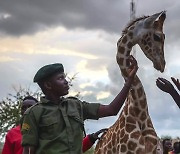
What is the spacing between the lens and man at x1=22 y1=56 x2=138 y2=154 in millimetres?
3473

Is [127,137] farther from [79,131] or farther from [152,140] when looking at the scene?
[79,131]

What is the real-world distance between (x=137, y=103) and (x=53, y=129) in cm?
243

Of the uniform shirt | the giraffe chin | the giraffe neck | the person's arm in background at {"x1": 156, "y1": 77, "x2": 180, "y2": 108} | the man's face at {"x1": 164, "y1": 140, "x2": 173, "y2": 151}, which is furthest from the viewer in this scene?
the man's face at {"x1": 164, "y1": 140, "x2": 173, "y2": 151}

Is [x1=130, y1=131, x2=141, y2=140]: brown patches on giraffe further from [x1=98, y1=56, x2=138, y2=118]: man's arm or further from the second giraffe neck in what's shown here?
[x1=98, y1=56, x2=138, y2=118]: man's arm

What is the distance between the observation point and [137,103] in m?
5.80

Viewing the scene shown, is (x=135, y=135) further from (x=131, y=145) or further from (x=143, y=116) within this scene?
(x=143, y=116)

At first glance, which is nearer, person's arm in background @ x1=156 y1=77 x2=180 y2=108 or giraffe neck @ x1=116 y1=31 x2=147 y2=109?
person's arm in background @ x1=156 y1=77 x2=180 y2=108

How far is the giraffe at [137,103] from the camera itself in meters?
5.53

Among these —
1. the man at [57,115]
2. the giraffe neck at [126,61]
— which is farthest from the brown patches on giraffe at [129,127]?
the man at [57,115]

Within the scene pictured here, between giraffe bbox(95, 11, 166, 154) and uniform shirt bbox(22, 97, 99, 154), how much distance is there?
203 centimetres

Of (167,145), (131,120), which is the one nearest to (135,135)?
(131,120)

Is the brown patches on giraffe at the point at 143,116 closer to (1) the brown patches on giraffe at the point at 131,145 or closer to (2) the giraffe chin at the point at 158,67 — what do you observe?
(1) the brown patches on giraffe at the point at 131,145

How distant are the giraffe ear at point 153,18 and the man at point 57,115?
6.68 ft

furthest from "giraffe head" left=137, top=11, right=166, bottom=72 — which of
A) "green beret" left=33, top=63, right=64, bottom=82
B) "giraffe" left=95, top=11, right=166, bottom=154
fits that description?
"green beret" left=33, top=63, right=64, bottom=82
